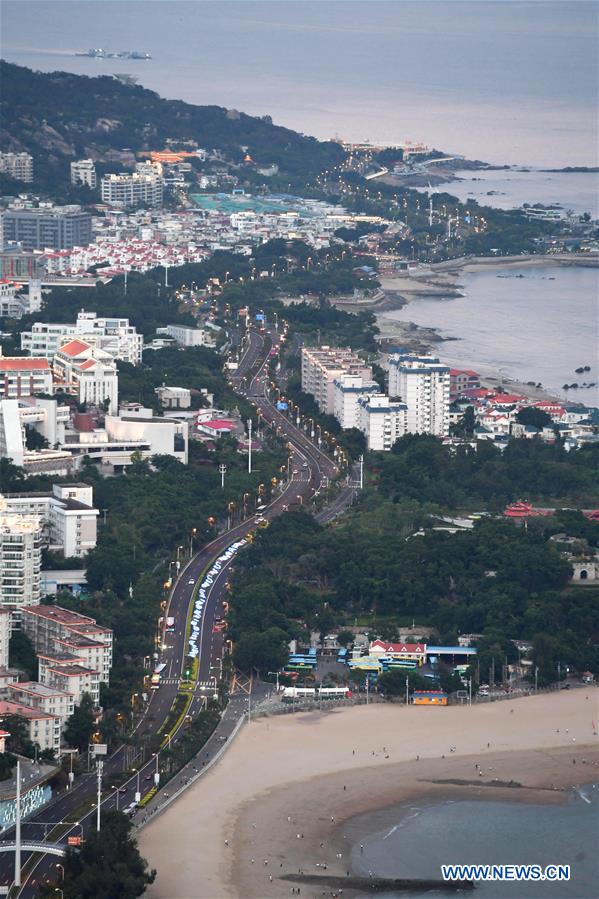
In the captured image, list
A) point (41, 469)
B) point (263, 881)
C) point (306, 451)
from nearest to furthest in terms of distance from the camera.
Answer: point (263, 881) → point (41, 469) → point (306, 451)

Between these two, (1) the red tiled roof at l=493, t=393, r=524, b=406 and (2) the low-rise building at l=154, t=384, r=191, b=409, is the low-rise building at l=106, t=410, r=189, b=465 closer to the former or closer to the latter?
(2) the low-rise building at l=154, t=384, r=191, b=409

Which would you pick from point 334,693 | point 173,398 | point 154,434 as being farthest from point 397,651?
point 173,398

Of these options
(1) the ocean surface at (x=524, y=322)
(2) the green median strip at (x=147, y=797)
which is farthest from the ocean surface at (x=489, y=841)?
(1) the ocean surface at (x=524, y=322)

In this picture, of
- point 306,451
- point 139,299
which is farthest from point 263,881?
point 139,299

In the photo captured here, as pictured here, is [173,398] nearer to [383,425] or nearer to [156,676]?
[383,425]

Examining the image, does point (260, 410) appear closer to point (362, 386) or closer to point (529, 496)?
point (362, 386)

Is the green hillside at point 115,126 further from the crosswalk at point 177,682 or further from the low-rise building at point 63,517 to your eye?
the crosswalk at point 177,682
